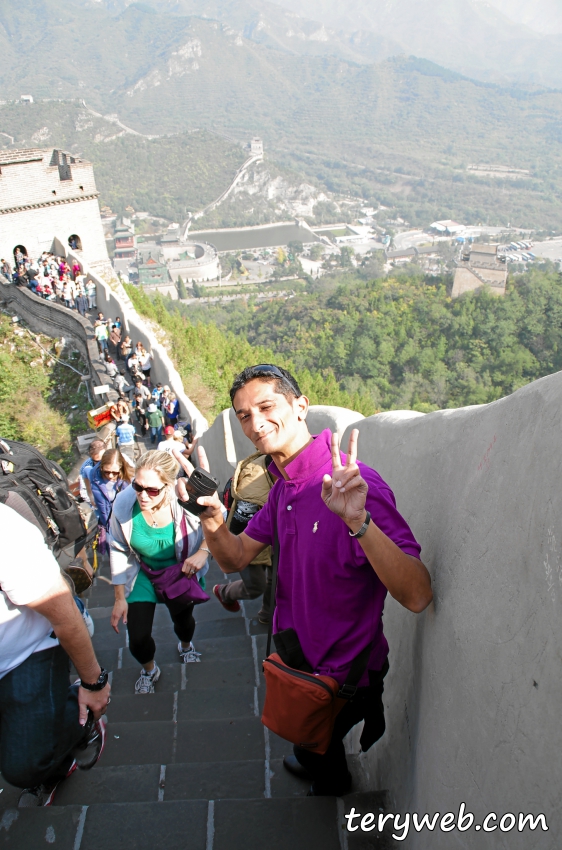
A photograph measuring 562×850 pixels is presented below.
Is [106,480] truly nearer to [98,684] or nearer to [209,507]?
[98,684]

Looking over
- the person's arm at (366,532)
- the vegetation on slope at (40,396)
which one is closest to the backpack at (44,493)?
the person's arm at (366,532)

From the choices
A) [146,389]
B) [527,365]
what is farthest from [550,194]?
[146,389]

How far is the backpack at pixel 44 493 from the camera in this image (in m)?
2.40

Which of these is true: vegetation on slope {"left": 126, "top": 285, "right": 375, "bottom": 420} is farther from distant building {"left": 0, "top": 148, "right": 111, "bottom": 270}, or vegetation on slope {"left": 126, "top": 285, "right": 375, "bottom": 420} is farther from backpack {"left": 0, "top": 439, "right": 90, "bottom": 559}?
backpack {"left": 0, "top": 439, "right": 90, "bottom": 559}

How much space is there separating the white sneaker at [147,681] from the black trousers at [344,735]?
40.8 inches

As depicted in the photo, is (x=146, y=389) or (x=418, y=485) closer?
(x=418, y=485)

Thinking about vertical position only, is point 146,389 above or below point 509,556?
below

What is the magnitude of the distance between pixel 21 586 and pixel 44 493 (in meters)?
0.98

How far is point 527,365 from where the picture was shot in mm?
37969

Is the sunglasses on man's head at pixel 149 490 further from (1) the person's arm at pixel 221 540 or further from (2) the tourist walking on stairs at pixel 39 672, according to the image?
(2) the tourist walking on stairs at pixel 39 672

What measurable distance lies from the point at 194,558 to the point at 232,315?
6110 centimetres

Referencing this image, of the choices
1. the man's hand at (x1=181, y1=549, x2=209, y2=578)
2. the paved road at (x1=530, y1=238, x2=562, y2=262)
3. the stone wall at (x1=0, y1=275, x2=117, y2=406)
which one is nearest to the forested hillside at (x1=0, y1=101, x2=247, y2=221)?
the paved road at (x1=530, y1=238, x2=562, y2=262)

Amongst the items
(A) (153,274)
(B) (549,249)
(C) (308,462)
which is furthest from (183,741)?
(B) (549,249)

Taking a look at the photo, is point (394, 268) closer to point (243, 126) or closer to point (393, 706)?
point (393, 706)
